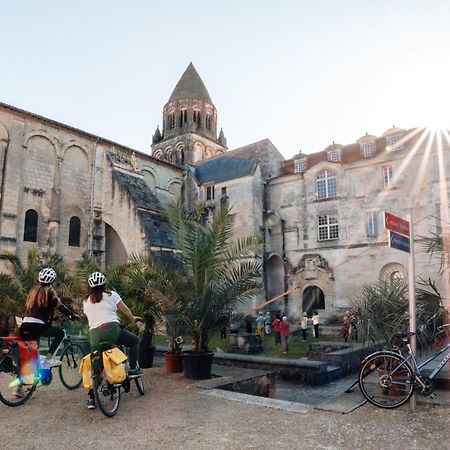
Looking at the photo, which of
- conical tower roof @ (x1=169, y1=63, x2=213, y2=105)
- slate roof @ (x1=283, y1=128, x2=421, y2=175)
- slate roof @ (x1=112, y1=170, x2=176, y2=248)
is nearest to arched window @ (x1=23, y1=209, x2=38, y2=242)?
slate roof @ (x1=112, y1=170, x2=176, y2=248)

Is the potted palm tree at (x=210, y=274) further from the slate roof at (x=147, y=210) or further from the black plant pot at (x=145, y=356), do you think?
the slate roof at (x=147, y=210)

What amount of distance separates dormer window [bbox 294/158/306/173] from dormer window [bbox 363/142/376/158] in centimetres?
468

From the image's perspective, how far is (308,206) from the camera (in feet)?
92.2

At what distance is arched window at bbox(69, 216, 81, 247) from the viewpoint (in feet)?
83.0

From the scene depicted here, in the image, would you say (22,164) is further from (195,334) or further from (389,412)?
(389,412)

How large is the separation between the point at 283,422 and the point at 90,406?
2.50 m

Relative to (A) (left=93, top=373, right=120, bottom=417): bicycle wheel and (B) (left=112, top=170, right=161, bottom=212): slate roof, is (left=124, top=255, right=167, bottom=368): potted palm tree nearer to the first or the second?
(A) (left=93, top=373, right=120, bottom=417): bicycle wheel

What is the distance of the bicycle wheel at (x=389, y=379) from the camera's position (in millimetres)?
5250

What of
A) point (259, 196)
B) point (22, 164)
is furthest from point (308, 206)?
point (22, 164)

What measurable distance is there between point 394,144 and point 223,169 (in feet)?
41.8

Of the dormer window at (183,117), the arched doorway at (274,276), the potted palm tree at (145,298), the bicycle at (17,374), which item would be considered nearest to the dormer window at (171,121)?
the dormer window at (183,117)

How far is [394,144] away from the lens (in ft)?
84.1

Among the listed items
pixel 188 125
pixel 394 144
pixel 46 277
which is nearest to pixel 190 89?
pixel 188 125

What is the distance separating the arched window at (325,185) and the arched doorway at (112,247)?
1389 cm
